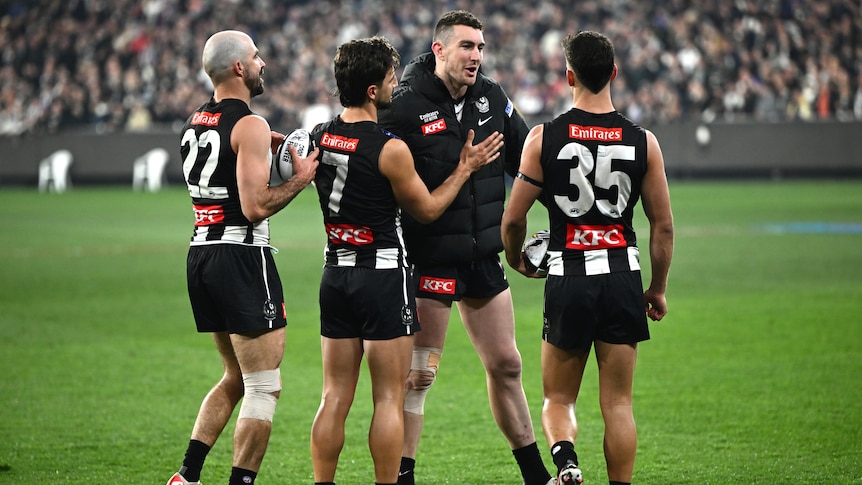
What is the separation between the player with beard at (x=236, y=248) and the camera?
17.4 feet

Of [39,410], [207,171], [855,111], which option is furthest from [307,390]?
[855,111]

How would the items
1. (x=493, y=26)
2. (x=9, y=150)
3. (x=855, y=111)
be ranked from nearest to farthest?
(x=855, y=111) < (x=9, y=150) < (x=493, y=26)

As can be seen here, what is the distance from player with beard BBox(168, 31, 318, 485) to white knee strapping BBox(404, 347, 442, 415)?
0.71m

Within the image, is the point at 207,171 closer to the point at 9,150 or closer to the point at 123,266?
the point at 123,266

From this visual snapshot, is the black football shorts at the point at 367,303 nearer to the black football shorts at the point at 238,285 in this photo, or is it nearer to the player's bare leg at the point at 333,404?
the player's bare leg at the point at 333,404

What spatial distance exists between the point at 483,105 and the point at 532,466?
1.91m

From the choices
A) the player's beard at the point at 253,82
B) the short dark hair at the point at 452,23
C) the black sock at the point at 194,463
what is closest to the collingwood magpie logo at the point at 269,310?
the black sock at the point at 194,463

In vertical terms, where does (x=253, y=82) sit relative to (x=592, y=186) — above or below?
above

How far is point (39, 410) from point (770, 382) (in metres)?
5.22

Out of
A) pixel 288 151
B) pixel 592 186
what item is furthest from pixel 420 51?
pixel 592 186

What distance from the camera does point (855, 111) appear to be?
2869cm

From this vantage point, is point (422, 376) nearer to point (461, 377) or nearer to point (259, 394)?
point (259, 394)

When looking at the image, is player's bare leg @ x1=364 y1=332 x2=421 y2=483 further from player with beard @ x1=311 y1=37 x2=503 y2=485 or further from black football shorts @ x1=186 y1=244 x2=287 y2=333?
black football shorts @ x1=186 y1=244 x2=287 y2=333

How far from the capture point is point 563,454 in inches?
197
